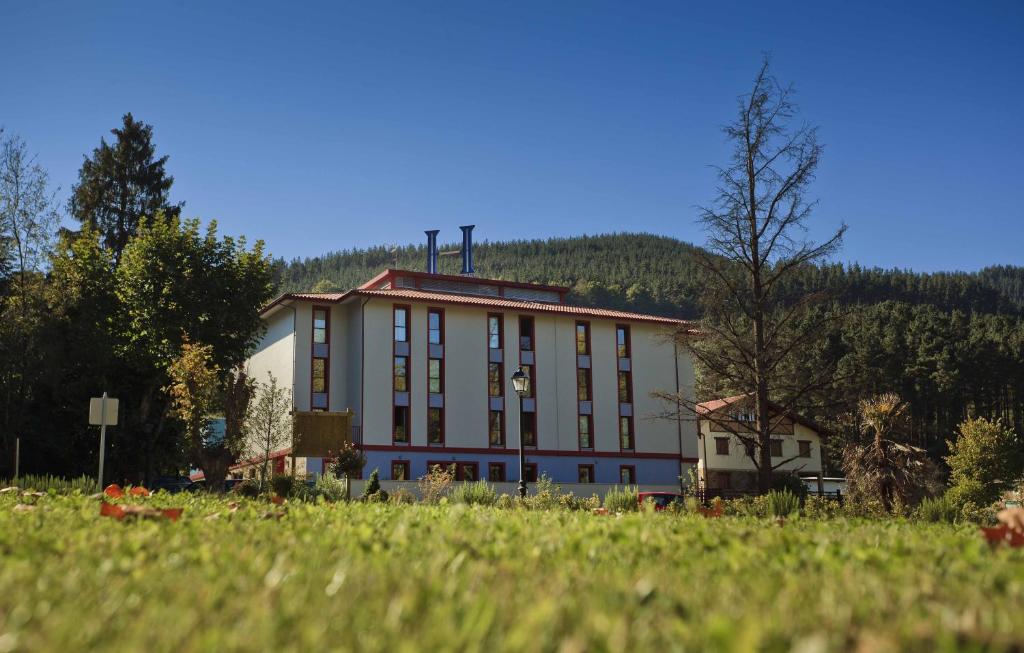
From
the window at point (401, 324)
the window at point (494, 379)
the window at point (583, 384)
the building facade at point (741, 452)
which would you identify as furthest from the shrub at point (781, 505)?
the building facade at point (741, 452)

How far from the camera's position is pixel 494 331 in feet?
185

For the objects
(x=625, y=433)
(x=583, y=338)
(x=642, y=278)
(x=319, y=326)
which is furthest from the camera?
(x=642, y=278)

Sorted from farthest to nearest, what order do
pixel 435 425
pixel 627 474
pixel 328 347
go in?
pixel 627 474
pixel 328 347
pixel 435 425

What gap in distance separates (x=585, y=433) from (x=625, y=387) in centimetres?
433

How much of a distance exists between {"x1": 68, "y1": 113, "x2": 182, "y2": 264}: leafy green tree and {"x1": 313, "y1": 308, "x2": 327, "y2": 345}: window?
30.8ft

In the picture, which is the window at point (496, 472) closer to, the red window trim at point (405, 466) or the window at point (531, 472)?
the window at point (531, 472)

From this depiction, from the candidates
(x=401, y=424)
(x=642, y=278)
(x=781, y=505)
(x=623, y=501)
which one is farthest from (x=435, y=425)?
(x=642, y=278)

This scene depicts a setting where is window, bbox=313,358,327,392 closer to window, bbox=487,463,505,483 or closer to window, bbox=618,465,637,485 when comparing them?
window, bbox=487,463,505,483

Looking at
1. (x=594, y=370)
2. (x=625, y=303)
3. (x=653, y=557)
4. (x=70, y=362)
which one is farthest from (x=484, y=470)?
(x=625, y=303)

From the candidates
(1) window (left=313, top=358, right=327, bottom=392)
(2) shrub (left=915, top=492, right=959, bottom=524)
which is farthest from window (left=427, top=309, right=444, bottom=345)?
(2) shrub (left=915, top=492, right=959, bottom=524)

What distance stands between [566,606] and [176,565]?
1800mm

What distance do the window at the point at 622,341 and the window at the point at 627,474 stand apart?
7.02m

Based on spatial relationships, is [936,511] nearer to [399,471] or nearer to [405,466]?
[399,471]

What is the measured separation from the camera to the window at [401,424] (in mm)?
52062
